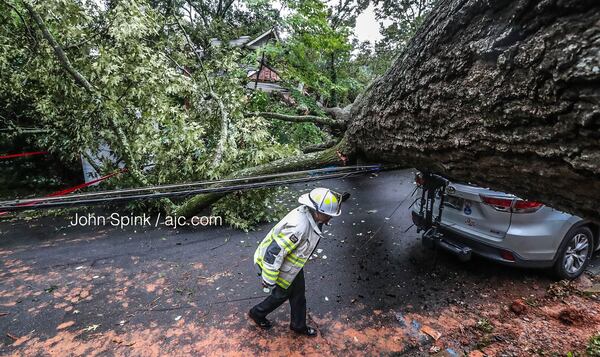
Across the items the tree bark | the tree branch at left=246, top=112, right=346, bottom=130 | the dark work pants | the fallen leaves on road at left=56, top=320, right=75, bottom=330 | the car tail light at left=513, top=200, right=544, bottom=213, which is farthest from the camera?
the tree branch at left=246, top=112, right=346, bottom=130

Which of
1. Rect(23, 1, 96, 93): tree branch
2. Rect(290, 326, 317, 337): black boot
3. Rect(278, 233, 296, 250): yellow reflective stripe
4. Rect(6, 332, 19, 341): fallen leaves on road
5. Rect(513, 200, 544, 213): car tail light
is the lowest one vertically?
Rect(290, 326, 317, 337): black boot

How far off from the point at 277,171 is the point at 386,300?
→ 2.59m

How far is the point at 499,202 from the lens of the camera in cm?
343

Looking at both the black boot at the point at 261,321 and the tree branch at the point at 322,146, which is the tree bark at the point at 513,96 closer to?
the black boot at the point at 261,321

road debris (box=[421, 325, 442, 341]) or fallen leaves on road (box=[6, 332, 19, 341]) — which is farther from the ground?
fallen leaves on road (box=[6, 332, 19, 341])

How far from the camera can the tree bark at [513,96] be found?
1.14 metres

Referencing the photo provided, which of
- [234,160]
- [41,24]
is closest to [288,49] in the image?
[234,160]

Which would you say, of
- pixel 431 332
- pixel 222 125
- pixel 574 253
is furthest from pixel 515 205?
pixel 222 125

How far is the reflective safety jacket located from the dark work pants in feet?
0.46

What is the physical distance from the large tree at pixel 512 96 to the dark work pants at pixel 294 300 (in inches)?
66.0

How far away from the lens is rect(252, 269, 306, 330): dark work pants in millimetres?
2924

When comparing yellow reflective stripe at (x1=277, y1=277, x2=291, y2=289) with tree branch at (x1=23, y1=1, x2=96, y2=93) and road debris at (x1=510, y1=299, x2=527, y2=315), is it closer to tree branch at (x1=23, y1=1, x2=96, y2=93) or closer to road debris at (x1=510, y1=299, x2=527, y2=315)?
road debris at (x1=510, y1=299, x2=527, y2=315)

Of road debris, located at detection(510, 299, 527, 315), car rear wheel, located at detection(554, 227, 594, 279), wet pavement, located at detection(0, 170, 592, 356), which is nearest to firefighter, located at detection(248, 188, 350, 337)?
wet pavement, located at detection(0, 170, 592, 356)

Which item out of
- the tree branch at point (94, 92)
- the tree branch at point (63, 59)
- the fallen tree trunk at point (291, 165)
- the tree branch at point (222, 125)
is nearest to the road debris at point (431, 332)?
the fallen tree trunk at point (291, 165)
